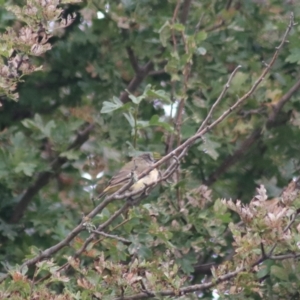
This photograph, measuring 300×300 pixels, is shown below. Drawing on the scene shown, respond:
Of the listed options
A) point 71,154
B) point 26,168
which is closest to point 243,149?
point 71,154

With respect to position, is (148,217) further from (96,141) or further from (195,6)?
(195,6)

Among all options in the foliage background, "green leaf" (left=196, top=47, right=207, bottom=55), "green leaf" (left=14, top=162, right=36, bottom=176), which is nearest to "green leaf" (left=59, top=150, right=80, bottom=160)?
the foliage background

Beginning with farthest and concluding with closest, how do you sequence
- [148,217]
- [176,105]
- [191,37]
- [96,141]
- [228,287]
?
[96,141] → [176,105] → [191,37] → [148,217] → [228,287]

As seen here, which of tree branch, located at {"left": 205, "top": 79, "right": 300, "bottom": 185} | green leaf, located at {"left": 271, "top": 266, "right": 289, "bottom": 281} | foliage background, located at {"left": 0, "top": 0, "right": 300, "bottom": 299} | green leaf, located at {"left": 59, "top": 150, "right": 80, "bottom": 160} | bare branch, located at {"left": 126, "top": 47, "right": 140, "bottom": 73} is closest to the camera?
green leaf, located at {"left": 271, "top": 266, "right": 289, "bottom": 281}

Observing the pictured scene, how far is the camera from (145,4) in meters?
5.00

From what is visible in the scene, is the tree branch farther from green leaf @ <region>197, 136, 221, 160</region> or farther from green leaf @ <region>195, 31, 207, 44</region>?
green leaf @ <region>195, 31, 207, 44</region>

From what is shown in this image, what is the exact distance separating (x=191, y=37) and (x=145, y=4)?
671 millimetres

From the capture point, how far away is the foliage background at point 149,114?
451 cm

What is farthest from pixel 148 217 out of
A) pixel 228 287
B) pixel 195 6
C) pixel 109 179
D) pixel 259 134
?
pixel 195 6

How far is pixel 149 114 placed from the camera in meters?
5.16

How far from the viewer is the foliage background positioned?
4512 mm

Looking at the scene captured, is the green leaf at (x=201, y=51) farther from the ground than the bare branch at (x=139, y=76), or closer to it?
farther from the ground

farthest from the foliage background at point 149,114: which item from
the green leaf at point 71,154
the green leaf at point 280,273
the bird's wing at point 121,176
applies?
the green leaf at point 280,273

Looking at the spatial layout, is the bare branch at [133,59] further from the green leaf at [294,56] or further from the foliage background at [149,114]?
the green leaf at [294,56]
